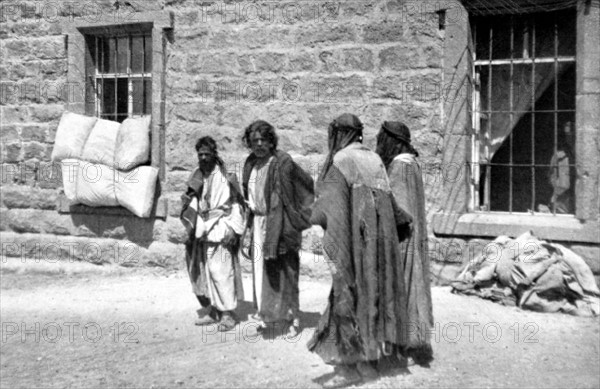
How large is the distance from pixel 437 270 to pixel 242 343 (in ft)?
8.53

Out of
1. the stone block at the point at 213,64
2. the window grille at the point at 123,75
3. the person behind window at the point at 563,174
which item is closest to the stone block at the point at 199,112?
the stone block at the point at 213,64

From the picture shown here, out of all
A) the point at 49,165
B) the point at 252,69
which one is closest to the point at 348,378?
the point at 252,69

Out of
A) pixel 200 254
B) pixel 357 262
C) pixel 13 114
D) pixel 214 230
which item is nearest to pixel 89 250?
pixel 13 114

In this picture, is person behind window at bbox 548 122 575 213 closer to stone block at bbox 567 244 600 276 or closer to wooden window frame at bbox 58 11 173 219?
stone block at bbox 567 244 600 276

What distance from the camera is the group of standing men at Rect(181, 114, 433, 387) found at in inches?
172

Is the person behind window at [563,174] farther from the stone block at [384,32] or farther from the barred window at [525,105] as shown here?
the stone block at [384,32]

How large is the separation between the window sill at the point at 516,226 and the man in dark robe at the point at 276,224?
203 centimetres

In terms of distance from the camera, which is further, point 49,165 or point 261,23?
point 49,165

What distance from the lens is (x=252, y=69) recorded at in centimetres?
771

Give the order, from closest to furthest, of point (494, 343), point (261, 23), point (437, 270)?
1. point (494, 343)
2. point (437, 270)
3. point (261, 23)

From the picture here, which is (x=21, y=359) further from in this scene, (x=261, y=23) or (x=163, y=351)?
(x=261, y=23)

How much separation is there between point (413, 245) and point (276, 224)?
4.01 feet

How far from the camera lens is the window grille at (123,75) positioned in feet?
27.7

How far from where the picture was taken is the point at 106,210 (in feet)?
27.0
